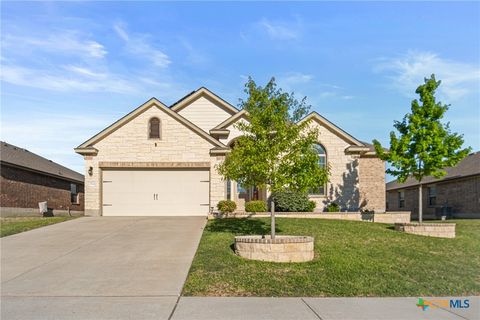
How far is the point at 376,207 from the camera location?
26031mm

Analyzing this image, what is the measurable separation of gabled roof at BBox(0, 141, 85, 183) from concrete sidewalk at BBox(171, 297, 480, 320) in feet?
61.6

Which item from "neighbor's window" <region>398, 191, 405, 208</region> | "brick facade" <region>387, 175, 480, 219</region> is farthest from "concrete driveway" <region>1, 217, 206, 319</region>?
"neighbor's window" <region>398, 191, 405, 208</region>

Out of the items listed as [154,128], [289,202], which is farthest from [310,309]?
[154,128]

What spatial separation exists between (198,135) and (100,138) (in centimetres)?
505

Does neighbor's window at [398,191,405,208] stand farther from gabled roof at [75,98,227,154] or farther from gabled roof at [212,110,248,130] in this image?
gabled roof at [75,98,227,154]

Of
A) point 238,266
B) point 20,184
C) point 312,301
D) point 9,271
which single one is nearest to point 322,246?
point 238,266

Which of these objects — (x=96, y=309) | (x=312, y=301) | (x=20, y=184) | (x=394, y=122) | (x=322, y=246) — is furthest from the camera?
(x=20, y=184)

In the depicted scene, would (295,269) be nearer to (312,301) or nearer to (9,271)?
(312,301)

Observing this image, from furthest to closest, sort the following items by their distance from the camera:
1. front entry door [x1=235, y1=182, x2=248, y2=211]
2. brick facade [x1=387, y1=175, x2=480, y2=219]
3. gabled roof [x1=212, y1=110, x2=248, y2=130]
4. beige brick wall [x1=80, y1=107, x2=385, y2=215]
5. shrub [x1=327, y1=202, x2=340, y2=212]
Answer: brick facade [x1=387, y1=175, x2=480, y2=219] < gabled roof [x1=212, y1=110, x2=248, y2=130] < front entry door [x1=235, y1=182, x2=248, y2=211] < shrub [x1=327, y1=202, x2=340, y2=212] < beige brick wall [x1=80, y1=107, x2=385, y2=215]

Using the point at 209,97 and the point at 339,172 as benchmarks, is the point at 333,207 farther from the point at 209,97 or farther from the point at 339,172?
the point at 209,97

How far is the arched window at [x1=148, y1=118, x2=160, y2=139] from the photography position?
23406mm

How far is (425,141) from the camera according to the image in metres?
18.4

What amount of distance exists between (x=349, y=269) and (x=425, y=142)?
9405mm

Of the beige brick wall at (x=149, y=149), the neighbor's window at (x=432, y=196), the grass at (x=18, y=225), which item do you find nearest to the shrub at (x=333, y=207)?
the beige brick wall at (x=149, y=149)
